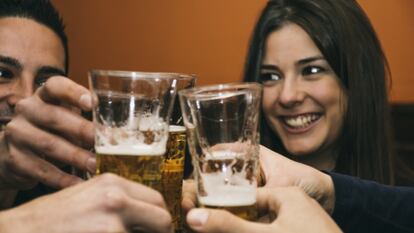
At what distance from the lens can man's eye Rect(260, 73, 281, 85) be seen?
235 centimetres

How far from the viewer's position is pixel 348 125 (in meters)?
2.27

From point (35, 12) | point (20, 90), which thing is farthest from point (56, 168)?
point (35, 12)

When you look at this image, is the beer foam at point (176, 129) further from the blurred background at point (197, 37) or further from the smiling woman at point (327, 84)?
the blurred background at point (197, 37)

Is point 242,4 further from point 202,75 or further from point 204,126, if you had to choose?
point 204,126

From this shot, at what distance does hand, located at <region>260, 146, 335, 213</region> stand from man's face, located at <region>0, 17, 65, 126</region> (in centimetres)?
109

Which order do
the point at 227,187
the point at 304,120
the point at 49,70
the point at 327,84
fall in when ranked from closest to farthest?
the point at 227,187 → the point at 49,70 → the point at 327,84 → the point at 304,120

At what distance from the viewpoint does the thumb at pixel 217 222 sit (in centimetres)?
70

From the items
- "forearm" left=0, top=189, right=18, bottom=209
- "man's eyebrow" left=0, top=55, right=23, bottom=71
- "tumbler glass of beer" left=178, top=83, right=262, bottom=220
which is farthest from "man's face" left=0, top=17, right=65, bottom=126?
"tumbler glass of beer" left=178, top=83, right=262, bottom=220

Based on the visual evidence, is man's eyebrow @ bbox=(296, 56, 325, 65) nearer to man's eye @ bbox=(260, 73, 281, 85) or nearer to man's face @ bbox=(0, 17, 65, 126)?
man's eye @ bbox=(260, 73, 281, 85)

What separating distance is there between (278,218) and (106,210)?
0.95ft

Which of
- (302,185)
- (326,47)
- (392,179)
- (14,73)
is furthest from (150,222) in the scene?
(392,179)

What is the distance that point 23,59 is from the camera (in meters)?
1.92

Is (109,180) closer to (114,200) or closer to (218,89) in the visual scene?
(114,200)

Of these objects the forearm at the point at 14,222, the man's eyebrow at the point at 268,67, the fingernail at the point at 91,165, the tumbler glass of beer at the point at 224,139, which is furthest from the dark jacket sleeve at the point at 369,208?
the man's eyebrow at the point at 268,67
